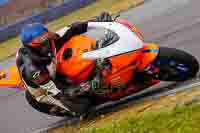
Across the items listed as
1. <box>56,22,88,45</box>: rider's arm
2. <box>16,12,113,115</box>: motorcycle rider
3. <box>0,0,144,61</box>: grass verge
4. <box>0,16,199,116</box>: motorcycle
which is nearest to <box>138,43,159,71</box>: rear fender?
<box>0,16,199,116</box>: motorcycle

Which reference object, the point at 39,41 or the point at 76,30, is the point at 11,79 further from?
the point at 76,30

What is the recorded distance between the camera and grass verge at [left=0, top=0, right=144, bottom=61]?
17183mm

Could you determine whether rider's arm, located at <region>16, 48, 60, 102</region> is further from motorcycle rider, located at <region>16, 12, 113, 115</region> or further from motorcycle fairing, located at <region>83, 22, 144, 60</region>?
motorcycle fairing, located at <region>83, 22, 144, 60</region>

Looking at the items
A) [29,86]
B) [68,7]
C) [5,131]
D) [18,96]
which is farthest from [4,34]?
[29,86]

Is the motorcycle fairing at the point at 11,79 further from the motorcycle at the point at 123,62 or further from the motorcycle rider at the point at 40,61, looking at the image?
the motorcycle at the point at 123,62

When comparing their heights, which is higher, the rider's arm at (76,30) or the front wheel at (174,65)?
the rider's arm at (76,30)

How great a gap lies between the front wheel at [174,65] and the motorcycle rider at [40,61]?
780 mm

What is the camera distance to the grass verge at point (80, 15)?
17.2m

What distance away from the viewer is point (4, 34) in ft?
62.8

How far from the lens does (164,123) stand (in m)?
4.89

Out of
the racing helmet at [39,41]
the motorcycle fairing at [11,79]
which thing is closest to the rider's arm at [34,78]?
the racing helmet at [39,41]

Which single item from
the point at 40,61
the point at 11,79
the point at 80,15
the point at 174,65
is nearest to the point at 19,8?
the point at 80,15

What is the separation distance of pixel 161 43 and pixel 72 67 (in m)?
3.76

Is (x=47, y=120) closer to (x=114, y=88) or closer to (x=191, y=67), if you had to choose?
(x=114, y=88)
